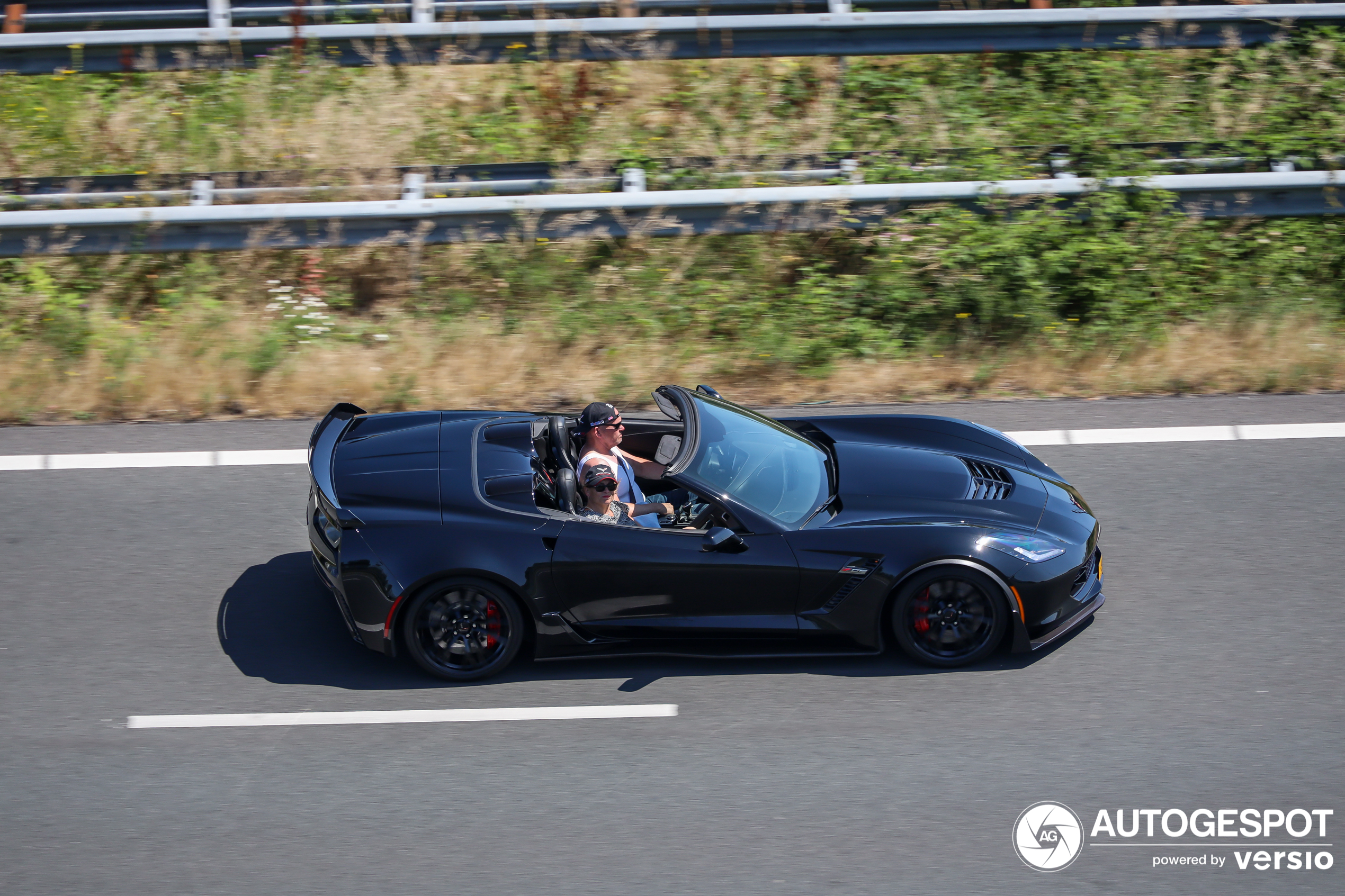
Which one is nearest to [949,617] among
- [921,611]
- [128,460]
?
[921,611]

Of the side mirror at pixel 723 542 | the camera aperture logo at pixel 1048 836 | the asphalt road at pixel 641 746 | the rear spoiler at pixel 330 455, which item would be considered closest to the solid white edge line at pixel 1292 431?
the asphalt road at pixel 641 746

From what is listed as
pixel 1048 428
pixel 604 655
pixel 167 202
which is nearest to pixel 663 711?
pixel 604 655

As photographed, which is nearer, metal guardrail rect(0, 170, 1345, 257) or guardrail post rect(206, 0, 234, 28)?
metal guardrail rect(0, 170, 1345, 257)

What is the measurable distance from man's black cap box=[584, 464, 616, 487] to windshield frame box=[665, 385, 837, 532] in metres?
0.29

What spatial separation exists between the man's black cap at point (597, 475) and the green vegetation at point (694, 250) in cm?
284

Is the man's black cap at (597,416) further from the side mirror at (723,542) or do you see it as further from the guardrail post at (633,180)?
the guardrail post at (633,180)

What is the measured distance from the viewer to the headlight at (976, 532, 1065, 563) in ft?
16.9

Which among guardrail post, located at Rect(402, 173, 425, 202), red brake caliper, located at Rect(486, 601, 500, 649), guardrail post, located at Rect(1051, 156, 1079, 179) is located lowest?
→ red brake caliper, located at Rect(486, 601, 500, 649)

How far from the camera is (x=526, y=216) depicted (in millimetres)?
8516

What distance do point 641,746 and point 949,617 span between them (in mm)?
1461

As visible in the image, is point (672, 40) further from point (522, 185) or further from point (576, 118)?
point (522, 185)

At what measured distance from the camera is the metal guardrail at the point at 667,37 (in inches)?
390

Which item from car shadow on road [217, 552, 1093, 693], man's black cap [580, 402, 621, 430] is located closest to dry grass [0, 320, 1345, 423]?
man's black cap [580, 402, 621, 430]

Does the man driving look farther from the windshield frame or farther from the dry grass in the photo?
the dry grass
